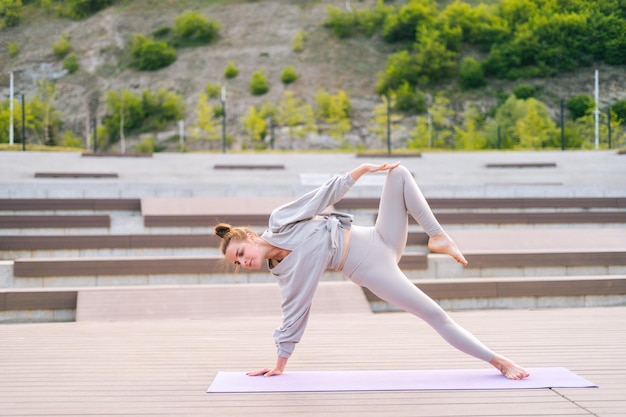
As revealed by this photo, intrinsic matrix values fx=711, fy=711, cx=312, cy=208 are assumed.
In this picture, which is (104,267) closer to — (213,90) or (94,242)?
(94,242)

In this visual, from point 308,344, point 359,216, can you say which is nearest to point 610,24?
point 359,216

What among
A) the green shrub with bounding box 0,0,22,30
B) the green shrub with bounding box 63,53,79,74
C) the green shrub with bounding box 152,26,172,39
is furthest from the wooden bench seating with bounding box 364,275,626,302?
the green shrub with bounding box 152,26,172,39

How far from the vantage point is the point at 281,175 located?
15625 millimetres

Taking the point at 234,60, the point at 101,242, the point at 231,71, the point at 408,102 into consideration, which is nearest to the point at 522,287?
the point at 101,242

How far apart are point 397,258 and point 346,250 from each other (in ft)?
0.94

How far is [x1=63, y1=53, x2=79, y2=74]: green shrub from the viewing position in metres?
56.8

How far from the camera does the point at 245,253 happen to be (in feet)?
A: 12.0

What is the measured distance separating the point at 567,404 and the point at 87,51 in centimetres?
6170

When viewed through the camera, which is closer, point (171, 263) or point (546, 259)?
point (171, 263)

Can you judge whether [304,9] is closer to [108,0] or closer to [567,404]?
[108,0]

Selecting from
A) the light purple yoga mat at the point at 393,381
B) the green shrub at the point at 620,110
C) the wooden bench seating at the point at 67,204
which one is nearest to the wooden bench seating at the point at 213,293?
the light purple yoga mat at the point at 393,381

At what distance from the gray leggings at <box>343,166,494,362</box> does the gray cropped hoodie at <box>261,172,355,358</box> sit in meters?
0.13

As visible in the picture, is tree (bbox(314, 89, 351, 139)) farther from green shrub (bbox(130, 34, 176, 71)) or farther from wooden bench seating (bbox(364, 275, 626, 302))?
wooden bench seating (bbox(364, 275, 626, 302))

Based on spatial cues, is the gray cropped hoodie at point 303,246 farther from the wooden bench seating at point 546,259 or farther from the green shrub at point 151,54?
the green shrub at point 151,54
